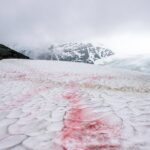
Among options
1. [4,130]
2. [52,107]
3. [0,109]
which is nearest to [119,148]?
[4,130]

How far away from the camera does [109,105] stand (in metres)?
6.27

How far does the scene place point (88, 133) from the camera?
4152mm

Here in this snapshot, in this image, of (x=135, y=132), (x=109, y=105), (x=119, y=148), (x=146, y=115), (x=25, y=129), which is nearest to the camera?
(x=119, y=148)

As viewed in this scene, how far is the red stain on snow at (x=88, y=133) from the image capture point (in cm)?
361

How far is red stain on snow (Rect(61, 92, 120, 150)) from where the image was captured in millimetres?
3605

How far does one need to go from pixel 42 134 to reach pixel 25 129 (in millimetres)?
536

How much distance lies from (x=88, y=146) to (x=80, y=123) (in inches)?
48.8

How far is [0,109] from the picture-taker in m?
6.58

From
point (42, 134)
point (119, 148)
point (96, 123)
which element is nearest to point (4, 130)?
point (42, 134)

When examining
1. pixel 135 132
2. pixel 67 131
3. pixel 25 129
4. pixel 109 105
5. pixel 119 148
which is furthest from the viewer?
pixel 109 105

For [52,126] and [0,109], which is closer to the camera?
[52,126]

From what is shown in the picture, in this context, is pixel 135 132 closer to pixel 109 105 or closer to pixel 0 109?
pixel 109 105

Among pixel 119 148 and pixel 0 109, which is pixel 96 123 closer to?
pixel 119 148

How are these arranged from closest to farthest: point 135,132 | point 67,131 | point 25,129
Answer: point 135,132 → point 67,131 → point 25,129
